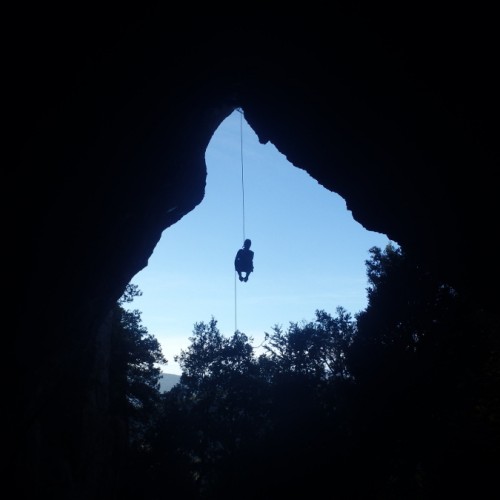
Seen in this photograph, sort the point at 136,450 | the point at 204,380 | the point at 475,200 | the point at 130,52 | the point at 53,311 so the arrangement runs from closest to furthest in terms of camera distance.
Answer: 1. the point at 130,52
2. the point at 475,200
3. the point at 53,311
4. the point at 136,450
5. the point at 204,380

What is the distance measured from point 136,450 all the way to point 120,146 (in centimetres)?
2877

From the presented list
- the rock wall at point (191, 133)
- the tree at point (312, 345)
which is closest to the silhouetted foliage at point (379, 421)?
the tree at point (312, 345)

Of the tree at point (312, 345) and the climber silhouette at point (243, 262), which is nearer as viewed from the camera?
the climber silhouette at point (243, 262)

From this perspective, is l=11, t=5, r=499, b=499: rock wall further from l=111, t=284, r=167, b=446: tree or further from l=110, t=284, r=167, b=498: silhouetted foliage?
l=111, t=284, r=167, b=446: tree

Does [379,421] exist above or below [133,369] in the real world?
below

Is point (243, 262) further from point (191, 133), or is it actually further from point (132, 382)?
point (132, 382)

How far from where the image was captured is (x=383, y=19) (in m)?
6.48

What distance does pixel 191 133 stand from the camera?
37.0 ft

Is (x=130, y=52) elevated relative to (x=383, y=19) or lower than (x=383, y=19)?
elevated

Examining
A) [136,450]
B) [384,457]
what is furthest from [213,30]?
[136,450]

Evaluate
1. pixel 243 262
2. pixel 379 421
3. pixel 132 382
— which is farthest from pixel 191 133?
pixel 132 382

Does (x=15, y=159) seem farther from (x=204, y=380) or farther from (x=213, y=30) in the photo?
(x=204, y=380)

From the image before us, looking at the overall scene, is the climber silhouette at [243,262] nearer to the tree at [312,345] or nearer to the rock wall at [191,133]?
the rock wall at [191,133]

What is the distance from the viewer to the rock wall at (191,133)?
6.41m
